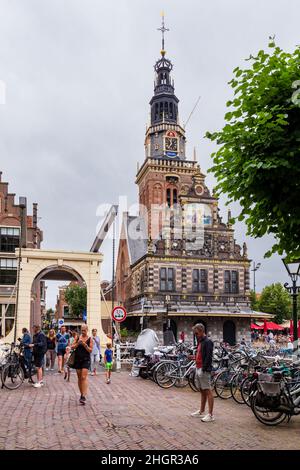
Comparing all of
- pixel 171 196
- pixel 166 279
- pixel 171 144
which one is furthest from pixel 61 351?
pixel 171 144

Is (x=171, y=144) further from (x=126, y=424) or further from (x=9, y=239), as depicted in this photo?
(x=126, y=424)

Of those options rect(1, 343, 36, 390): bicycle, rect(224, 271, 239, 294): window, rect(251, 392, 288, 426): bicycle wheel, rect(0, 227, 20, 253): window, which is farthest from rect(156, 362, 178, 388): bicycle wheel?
rect(224, 271, 239, 294): window

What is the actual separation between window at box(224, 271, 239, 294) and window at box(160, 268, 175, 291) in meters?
5.36

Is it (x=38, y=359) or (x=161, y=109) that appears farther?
(x=161, y=109)

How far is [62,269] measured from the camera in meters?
25.5

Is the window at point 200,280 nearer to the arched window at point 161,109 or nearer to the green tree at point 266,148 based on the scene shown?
the arched window at point 161,109

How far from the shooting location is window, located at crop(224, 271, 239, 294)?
158 feet

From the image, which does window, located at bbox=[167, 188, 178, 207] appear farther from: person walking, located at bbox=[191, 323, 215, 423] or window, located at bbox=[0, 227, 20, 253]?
person walking, located at bbox=[191, 323, 215, 423]

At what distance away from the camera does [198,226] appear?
4912 cm

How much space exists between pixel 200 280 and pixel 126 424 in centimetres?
3887
